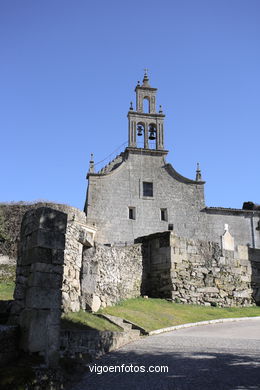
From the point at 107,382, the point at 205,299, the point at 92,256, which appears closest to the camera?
the point at 107,382

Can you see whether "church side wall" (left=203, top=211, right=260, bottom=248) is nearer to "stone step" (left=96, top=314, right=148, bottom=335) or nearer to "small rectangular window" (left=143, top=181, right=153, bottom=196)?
"small rectangular window" (left=143, top=181, right=153, bottom=196)

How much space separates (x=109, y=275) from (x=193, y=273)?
190 inches

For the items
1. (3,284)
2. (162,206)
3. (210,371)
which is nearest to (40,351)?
(210,371)

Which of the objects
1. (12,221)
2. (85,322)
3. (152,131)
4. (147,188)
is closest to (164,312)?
(85,322)

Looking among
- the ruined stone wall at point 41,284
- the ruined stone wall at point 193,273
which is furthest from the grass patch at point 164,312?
the ruined stone wall at point 41,284

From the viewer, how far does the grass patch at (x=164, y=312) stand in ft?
39.7

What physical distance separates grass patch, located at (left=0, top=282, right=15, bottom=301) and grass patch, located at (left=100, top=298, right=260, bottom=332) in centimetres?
268

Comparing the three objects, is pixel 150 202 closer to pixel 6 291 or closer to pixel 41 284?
pixel 6 291

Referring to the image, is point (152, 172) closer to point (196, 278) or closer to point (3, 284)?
point (196, 278)

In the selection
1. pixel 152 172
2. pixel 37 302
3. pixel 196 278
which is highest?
pixel 152 172

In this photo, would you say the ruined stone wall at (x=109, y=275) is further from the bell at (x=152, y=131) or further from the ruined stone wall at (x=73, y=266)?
the bell at (x=152, y=131)

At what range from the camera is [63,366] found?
737 cm

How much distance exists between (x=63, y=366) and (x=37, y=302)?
1.30 meters

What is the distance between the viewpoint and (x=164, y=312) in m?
13.8
